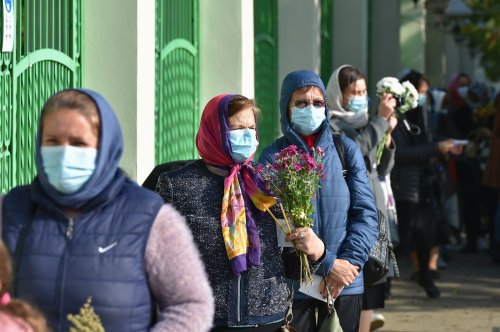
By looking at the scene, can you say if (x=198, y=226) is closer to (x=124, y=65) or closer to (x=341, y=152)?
(x=341, y=152)

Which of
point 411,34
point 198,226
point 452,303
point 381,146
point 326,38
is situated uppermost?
point 411,34

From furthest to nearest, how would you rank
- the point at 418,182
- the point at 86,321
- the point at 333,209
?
1. the point at 418,182
2. the point at 333,209
3. the point at 86,321

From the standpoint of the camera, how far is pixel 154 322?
12.6 feet

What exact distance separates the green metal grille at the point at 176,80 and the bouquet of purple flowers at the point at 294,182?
2817mm

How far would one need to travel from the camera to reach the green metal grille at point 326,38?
14.8 m

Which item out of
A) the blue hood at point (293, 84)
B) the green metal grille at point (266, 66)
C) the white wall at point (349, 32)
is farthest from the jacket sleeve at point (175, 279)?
the white wall at point (349, 32)

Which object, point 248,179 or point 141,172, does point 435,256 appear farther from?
point 248,179

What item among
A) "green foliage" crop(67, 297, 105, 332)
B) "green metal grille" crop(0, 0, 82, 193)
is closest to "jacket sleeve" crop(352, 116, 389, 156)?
"green metal grille" crop(0, 0, 82, 193)

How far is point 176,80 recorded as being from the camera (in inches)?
361

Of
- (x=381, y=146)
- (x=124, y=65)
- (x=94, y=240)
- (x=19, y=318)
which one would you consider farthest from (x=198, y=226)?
(x=381, y=146)

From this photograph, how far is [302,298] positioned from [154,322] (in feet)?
8.05

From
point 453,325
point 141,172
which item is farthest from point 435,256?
point 141,172

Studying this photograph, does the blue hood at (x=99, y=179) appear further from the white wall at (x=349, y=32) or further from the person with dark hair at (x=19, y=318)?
the white wall at (x=349, y=32)

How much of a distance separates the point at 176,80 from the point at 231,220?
4021mm
